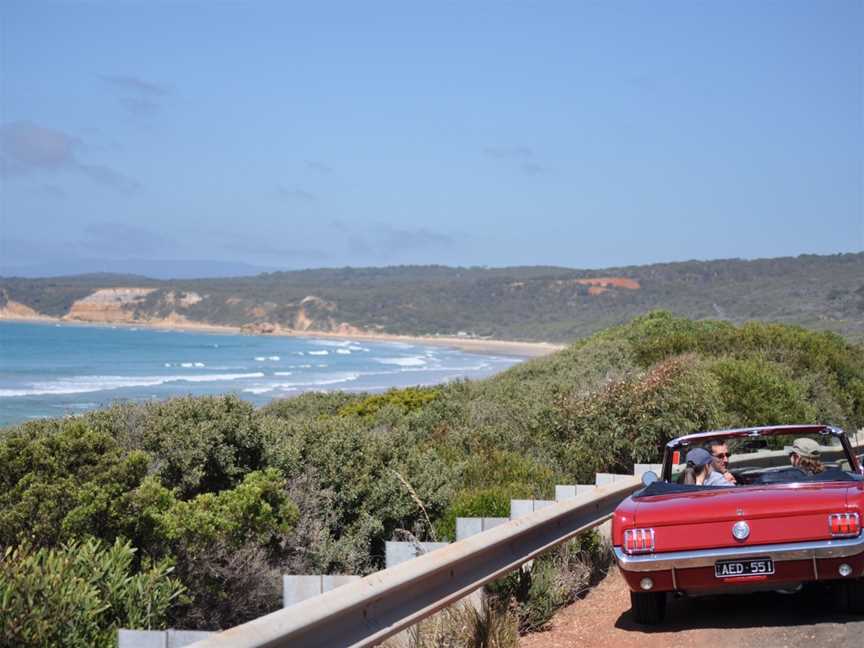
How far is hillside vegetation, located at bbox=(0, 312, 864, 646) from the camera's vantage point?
6215 millimetres

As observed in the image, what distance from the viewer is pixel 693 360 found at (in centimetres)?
2217

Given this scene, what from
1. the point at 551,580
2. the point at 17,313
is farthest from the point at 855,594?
the point at 17,313

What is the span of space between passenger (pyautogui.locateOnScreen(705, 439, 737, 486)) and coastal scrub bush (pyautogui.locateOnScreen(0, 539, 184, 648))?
439cm

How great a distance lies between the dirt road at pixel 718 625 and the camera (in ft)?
24.4

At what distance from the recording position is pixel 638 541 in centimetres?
782

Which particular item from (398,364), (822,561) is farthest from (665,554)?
(398,364)

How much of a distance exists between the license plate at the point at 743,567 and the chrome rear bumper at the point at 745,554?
0.10 ft

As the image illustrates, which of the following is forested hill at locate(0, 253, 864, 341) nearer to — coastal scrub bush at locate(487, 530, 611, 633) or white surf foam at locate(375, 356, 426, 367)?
white surf foam at locate(375, 356, 426, 367)

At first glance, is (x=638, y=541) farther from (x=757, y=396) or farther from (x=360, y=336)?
(x=360, y=336)

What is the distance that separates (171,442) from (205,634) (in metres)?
5.88

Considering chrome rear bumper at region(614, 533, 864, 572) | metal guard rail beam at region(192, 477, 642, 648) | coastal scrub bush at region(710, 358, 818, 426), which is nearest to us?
metal guard rail beam at region(192, 477, 642, 648)

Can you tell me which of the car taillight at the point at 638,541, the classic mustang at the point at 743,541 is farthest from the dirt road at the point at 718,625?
the car taillight at the point at 638,541

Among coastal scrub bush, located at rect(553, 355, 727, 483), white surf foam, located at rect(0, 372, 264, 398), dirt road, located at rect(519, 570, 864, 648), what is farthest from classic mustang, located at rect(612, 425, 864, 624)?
white surf foam, located at rect(0, 372, 264, 398)

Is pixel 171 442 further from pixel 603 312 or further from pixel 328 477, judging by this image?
pixel 603 312
